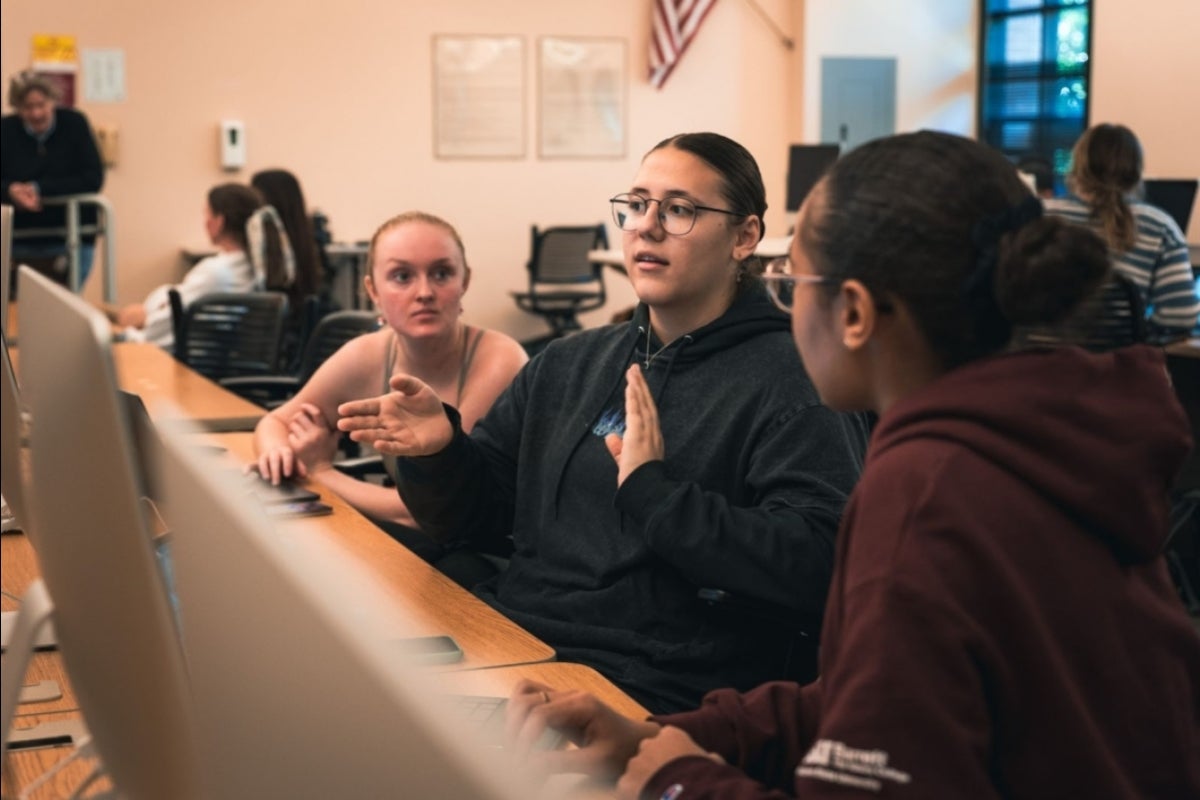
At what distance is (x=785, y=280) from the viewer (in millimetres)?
1331

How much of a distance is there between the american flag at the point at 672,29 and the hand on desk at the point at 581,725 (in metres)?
9.40

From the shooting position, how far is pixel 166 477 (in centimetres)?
82

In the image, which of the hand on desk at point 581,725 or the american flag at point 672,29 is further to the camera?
the american flag at point 672,29

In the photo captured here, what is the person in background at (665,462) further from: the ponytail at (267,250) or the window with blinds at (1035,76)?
the window with blinds at (1035,76)

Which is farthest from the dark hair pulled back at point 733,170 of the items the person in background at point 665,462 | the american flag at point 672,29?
the american flag at point 672,29

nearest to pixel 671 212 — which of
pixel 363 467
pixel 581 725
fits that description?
pixel 581 725

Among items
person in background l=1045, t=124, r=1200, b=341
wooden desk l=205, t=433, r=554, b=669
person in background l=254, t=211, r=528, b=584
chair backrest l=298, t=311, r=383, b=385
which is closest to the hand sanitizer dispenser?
chair backrest l=298, t=311, r=383, b=385

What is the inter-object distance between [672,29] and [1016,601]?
975 cm

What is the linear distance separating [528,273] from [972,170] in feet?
30.1

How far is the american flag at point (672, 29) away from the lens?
10328 millimetres

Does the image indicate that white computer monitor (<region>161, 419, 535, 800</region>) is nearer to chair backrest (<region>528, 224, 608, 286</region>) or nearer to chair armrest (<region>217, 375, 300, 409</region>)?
chair armrest (<region>217, 375, 300, 409</region>)

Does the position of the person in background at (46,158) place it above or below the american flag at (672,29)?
below

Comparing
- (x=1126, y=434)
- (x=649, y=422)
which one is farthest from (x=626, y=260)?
(x=1126, y=434)

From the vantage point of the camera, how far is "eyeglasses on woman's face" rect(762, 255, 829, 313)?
126cm
